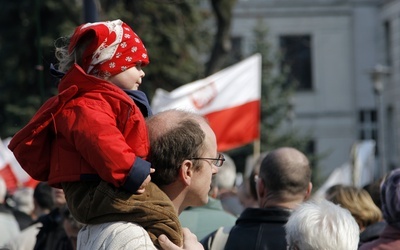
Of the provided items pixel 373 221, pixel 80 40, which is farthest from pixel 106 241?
pixel 373 221

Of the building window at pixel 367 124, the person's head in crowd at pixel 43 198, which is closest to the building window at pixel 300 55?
the building window at pixel 367 124

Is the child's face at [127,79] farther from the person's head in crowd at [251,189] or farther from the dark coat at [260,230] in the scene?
the person's head in crowd at [251,189]

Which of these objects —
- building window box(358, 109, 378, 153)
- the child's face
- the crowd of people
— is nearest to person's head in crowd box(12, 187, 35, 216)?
the crowd of people

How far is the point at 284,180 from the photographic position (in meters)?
5.52

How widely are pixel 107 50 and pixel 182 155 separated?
0.47m

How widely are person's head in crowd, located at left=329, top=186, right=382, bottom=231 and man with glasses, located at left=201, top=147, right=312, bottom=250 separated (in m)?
1.04

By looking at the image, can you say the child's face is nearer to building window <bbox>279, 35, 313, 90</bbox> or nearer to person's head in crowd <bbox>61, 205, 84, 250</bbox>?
person's head in crowd <bbox>61, 205, 84, 250</bbox>

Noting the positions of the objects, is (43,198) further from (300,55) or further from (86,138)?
(300,55)

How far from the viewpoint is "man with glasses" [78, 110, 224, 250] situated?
364cm

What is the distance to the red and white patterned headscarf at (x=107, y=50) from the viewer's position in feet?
12.2

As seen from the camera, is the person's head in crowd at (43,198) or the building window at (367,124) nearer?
the person's head in crowd at (43,198)

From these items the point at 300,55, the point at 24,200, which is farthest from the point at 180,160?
the point at 300,55

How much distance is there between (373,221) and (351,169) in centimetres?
1266

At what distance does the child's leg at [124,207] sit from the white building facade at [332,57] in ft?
135
